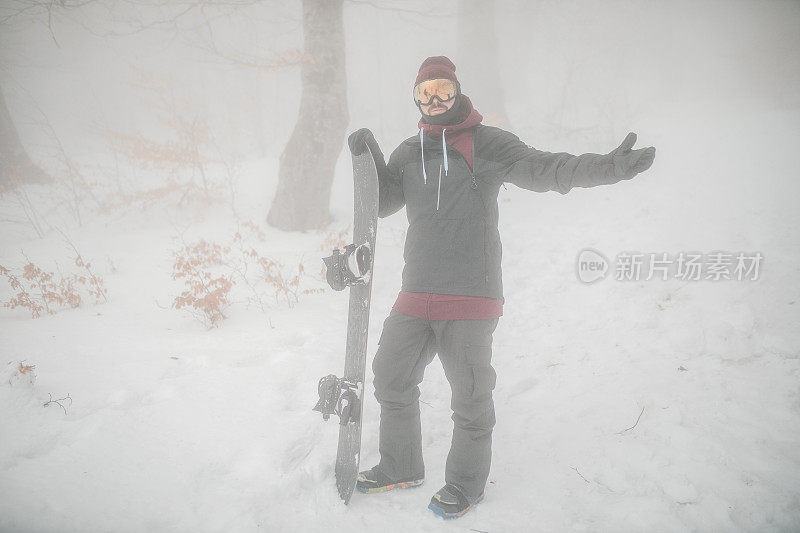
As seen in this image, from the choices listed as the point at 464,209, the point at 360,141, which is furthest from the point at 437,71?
the point at 464,209

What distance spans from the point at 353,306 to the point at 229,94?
26.2m

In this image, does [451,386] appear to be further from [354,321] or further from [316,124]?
[316,124]

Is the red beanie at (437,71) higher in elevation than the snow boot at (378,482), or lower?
higher

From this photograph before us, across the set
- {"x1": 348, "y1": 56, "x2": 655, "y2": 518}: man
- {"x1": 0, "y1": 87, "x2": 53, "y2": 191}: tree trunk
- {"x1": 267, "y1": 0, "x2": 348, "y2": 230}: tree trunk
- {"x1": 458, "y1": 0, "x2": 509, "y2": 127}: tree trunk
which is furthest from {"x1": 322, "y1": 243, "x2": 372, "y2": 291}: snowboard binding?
{"x1": 458, "y1": 0, "x2": 509, "y2": 127}: tree trunk

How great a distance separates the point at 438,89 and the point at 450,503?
7.49 feet

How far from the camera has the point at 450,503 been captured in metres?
1.99

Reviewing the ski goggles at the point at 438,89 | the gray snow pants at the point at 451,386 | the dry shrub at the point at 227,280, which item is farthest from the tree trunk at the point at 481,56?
the gray snow pants at the point at 451,386

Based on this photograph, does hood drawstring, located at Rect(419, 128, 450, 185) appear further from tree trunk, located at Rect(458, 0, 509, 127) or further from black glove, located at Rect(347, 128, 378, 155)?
tree trunk, located at Rect(458, 0, 509, 127)

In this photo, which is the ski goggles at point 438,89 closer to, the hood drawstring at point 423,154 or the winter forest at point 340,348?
the hood drawstring at point 423,154

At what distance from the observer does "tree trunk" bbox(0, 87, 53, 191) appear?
8.64 m

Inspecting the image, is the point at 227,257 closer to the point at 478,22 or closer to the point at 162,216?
the point at 162,216

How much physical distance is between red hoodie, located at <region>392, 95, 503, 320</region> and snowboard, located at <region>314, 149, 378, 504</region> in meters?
0.32

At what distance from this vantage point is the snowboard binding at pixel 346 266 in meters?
2.02

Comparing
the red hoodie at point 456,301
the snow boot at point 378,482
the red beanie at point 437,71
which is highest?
the red beanie at point 437,71
